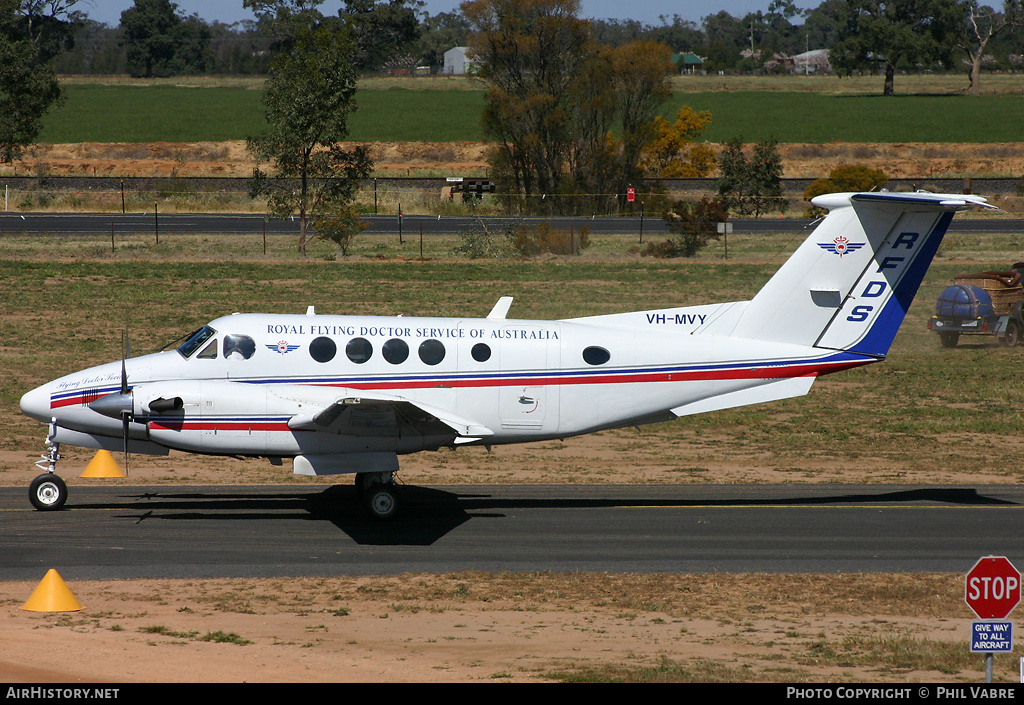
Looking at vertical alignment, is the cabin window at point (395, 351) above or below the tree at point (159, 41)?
below

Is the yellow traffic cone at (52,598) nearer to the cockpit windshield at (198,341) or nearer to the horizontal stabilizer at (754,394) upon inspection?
the cockpit windshield at (198,341)

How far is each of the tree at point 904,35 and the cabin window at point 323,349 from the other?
115641 mm

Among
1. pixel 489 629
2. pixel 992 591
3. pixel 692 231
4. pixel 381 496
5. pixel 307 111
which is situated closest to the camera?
pixel 992 591

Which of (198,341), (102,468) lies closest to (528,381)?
(198,341)

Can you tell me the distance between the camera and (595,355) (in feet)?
53.1

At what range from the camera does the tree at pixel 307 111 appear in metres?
43.5

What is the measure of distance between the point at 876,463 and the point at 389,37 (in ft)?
401

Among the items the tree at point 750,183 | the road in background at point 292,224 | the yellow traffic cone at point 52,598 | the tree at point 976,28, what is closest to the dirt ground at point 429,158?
the tree at point 750,183

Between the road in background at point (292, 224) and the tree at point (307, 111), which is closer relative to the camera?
the tree at point (307, 111)

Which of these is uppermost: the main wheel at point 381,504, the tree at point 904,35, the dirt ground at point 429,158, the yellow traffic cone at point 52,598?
the tree at point 904,35

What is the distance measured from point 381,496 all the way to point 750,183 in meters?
55.2

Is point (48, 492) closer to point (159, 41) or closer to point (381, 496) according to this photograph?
point (381, 496)

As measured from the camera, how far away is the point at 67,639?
10531 millimetres

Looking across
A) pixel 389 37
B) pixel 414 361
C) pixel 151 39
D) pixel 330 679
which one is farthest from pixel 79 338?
pixel 151 39
